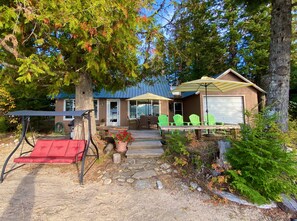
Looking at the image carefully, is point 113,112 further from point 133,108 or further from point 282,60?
point 282,60

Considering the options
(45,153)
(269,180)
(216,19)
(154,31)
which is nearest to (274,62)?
(269,180)

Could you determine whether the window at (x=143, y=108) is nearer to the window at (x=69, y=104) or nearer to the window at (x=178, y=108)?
the window at (x=178, y=108)

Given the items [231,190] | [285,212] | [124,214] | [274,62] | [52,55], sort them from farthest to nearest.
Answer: [52,55] → [274,62] → [231,190] → [285,212] → [124,214]

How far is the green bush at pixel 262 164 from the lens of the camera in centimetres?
325

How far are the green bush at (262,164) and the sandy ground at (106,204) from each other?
355 mm

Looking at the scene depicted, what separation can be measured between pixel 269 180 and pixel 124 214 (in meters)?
2.81

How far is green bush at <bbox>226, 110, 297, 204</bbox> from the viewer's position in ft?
10.7

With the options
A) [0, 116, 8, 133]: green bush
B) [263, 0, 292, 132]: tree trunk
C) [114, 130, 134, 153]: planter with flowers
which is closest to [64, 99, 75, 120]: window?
[0, 116, 8, 133]: green bush

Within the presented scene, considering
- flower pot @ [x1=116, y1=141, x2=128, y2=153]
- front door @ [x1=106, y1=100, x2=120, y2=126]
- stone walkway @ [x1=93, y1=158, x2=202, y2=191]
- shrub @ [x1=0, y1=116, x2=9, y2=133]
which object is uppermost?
front door @ [x1=106, y1=100, x2=120, y2=126]

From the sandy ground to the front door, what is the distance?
30.7 ft

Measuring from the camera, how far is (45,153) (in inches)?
182

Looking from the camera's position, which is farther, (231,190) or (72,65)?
(72,65)

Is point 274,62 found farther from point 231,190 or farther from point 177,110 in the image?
point 177,110

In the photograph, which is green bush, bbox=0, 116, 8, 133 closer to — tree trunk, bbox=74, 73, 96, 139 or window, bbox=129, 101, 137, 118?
window, bbox=129, 101, 137, 118
